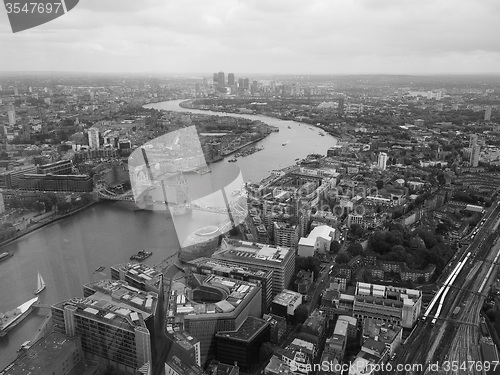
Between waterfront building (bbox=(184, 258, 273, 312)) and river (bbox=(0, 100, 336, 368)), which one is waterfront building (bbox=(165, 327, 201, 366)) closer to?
waterfront building (bbox=(184, 258, 273, 312))

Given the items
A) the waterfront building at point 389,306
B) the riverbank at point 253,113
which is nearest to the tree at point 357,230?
the waterfront building at point 389,306

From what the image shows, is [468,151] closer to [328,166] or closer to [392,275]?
[328,166]

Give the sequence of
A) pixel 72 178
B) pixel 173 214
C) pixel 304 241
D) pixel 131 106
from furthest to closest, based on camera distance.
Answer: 1. pixel 131 106
2. pixel 72 178
3. pixel 173 214
4. pixel 304 241

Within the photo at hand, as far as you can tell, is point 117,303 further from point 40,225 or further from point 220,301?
point 40,225

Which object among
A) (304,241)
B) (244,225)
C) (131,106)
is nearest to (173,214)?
(244,225)

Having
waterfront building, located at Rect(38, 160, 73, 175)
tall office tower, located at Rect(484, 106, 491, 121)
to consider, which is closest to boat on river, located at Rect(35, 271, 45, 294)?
waterfront building, located at Rect(38, 160, 73, 175)

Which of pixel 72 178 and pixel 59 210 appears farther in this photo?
pixel 72 178
